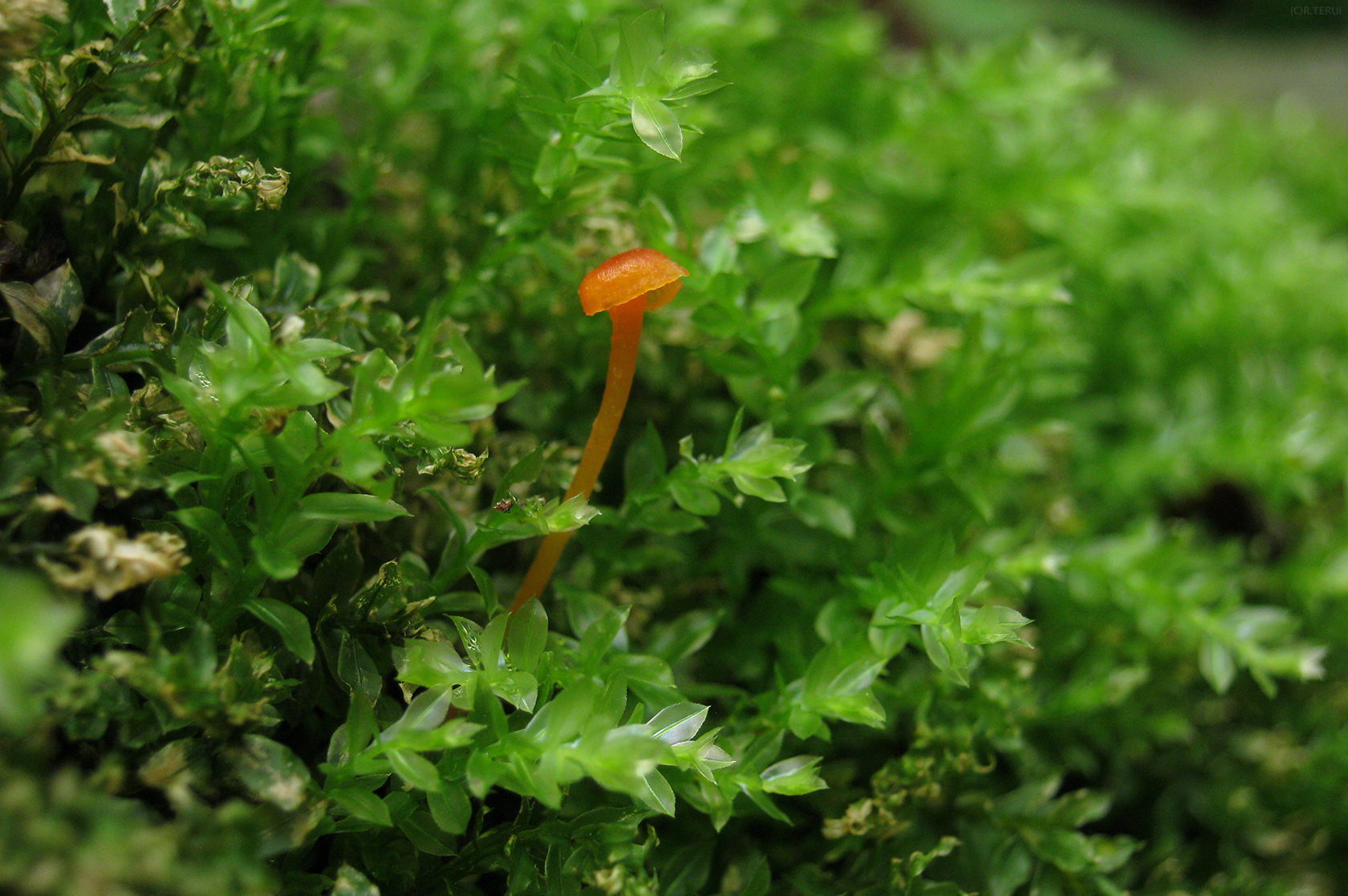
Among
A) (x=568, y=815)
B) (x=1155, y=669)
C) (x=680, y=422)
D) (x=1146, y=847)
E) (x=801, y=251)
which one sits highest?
(x=801, y=251)

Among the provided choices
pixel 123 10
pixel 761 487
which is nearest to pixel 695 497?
pixel 761 487

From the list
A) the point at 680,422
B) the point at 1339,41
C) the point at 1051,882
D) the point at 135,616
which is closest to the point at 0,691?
the point at 135,616

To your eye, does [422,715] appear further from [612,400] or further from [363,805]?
[612,400]

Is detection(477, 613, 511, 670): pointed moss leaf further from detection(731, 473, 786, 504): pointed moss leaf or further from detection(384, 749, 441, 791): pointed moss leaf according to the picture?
detection(731, 473, 786, 504): pointed moss leaf

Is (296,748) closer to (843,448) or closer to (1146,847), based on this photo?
(843,448)

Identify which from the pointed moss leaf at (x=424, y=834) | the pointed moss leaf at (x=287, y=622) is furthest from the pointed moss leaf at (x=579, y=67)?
the pointed moss leaf at (x=424, y=834)

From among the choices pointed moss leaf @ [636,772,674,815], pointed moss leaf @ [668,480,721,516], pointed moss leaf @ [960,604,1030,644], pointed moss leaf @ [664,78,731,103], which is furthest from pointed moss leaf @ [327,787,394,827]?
pointed moss leaf @ [664,78,731,103]
